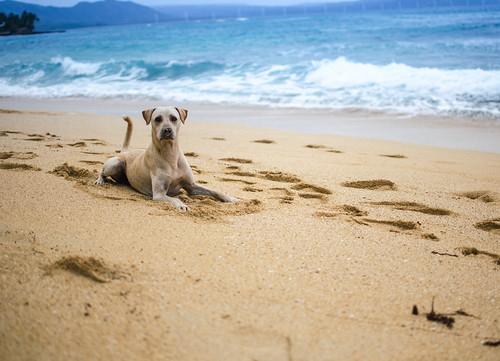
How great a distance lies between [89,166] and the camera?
18.8 ft

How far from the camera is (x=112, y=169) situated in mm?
5156

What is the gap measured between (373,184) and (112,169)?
9.24 feet

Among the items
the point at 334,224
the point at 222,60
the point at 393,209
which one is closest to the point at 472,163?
the point at 393,209

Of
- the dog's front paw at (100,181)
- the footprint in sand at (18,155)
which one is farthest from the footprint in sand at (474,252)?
the footprint in sand at (18,155)

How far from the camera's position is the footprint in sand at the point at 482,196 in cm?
472

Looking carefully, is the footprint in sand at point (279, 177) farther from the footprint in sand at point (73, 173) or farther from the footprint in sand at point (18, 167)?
the footprint in sand at point (18, 167)

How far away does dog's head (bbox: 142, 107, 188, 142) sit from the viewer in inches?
179

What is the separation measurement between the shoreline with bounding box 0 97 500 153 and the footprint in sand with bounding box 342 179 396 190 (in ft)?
8.85

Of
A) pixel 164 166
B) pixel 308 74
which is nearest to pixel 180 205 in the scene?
pixel 164 166

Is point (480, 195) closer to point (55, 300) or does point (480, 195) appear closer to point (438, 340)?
point (438, 340)

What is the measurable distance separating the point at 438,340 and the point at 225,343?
101cm

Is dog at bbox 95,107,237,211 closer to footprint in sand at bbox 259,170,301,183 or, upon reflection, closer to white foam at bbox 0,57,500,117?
footprint in sand at bbox 259,170,301,183

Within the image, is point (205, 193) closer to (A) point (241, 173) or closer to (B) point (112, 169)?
(A) point (241, 173)

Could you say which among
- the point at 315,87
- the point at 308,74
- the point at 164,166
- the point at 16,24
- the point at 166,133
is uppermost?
the point at 16,24
